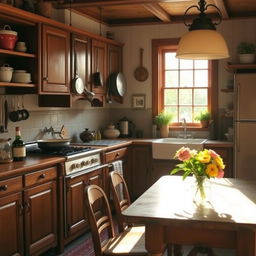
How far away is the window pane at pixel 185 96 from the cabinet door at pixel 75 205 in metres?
2.48

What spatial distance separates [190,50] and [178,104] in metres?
3.63

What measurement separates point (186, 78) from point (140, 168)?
152 cm

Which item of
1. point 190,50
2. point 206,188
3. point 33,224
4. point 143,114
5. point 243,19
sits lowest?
point 33,224

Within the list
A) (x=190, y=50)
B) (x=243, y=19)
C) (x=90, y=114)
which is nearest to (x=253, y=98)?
(x=243, y=19)

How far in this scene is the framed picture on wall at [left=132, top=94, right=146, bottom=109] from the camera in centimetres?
662

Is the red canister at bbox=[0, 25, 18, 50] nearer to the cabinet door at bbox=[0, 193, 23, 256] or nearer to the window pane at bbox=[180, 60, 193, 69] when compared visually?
the cabinet door at bbox=[0, 193, 23, 256]

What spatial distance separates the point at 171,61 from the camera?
6.57 meters

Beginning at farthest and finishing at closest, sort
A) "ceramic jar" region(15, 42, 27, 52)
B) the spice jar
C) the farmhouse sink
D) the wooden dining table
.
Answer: the farmhouse sink
"ceramic jar" region(15, 42, 27, 52)
the spice jar
the wooden dining table

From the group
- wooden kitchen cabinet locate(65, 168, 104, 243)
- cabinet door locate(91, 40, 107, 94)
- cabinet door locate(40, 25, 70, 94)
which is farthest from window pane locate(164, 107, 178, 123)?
wooden kitchen cabinet locate(65, 168, 104, 243)

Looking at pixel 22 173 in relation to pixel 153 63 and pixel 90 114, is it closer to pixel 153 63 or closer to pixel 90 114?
pixel 90 114

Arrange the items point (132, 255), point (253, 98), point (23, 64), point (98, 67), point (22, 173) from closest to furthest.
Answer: point (132, 255) → point (22, 173) → point (23, 64) → point (253, 98) → point (98, 67)

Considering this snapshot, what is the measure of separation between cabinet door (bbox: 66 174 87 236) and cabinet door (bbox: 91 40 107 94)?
1.51m

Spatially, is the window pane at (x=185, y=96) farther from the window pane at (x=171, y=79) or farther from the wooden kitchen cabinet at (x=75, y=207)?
the wooden kitchen cabinet at (x=75, y=207)

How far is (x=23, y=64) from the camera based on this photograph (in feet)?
14.4
